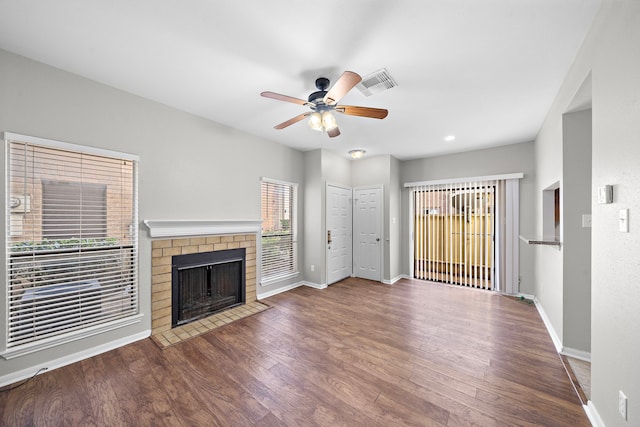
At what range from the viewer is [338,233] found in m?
5.08

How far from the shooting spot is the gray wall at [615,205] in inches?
46.6

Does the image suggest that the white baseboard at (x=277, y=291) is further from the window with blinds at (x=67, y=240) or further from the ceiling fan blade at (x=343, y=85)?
the ceiling fan blade at (x=343, y=85)

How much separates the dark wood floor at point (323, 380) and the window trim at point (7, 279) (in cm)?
25

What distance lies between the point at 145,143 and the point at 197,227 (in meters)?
1.12

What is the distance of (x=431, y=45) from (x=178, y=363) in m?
3.46

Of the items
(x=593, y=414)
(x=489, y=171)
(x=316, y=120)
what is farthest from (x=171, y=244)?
(x=489, y=171)

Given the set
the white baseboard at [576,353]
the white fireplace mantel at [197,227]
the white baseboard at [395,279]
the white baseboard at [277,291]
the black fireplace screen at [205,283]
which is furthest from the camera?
the white baseboard at [395,279]

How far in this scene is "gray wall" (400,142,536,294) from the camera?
4141mm

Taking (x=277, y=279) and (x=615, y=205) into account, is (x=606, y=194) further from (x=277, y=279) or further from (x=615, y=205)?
(x=277, y=279)

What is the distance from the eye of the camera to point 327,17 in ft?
5.32

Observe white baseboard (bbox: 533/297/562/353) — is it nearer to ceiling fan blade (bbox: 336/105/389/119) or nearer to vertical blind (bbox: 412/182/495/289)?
vertical blind (bbox: 412/182/495/289)

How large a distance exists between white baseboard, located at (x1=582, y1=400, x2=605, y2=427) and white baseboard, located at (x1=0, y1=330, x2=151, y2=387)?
3877mm

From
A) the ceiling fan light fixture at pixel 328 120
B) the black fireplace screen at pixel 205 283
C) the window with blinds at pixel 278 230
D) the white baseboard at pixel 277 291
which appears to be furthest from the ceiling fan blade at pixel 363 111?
the white baseboard at pixel 277 291

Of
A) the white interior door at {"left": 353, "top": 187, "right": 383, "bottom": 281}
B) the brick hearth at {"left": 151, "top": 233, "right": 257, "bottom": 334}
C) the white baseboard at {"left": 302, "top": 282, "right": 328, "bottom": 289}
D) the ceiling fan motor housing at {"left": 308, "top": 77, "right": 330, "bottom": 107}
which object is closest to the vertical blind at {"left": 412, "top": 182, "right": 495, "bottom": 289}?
the white interior door at {"left": 353, "top": 187, "right": 383, "bottom": 281}
